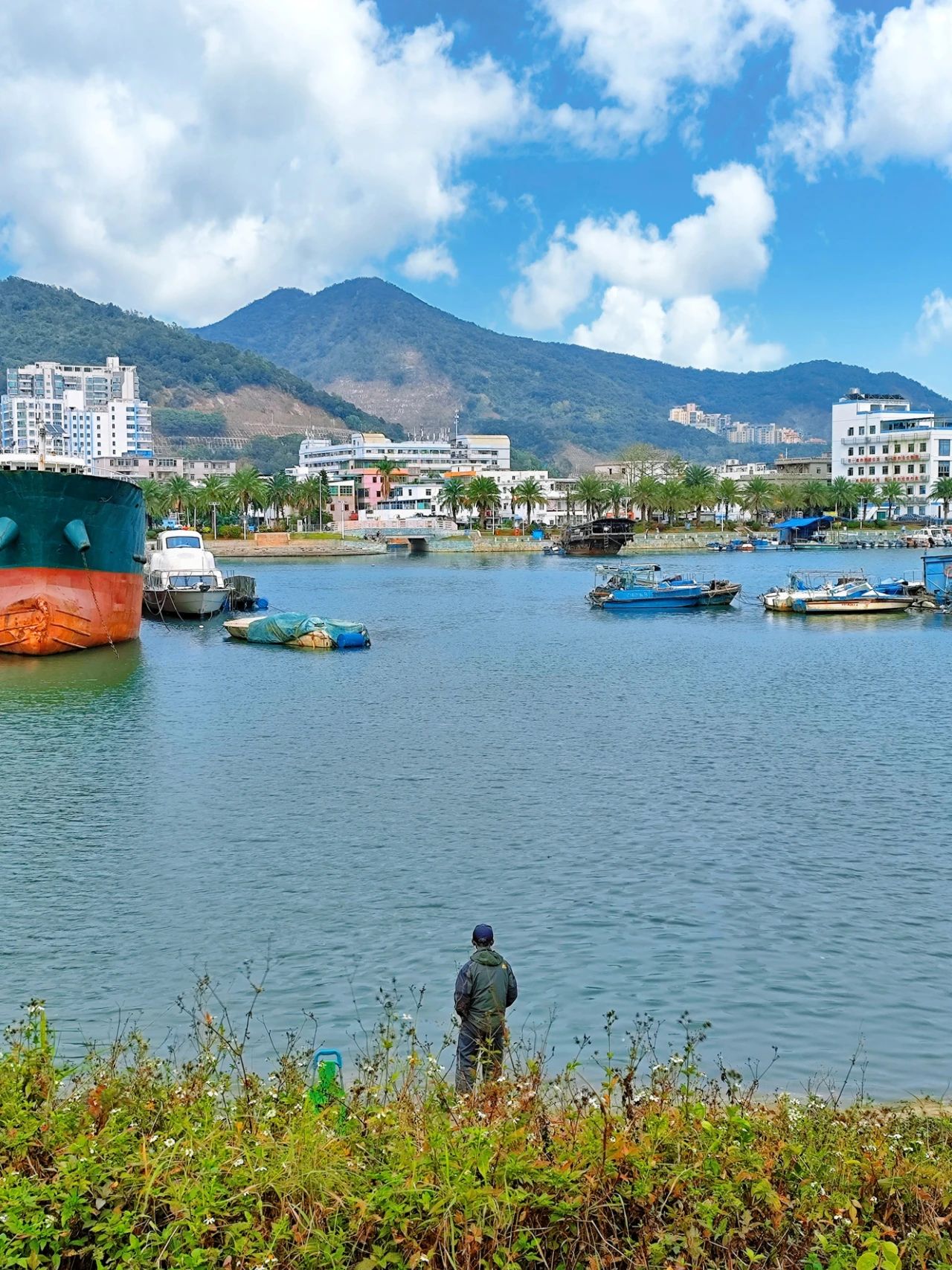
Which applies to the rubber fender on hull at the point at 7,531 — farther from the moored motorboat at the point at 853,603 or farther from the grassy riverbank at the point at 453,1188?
the moored motorboat at the point at 853,603

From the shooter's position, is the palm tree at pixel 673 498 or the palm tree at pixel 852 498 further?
the palm tree at pixel 852 498

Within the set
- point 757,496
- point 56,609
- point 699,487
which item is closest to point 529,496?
point 699,487

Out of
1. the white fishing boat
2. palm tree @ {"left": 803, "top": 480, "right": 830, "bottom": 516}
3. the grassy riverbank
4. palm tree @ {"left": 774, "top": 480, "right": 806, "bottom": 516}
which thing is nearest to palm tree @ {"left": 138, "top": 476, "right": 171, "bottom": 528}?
palm tree @ {"left": 774, "top": 480, "right": 806, "bottom": 516}

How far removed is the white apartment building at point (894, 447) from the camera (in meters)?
160

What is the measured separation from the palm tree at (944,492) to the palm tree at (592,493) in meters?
43.1

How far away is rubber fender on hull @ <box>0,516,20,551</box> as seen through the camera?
39.4 m

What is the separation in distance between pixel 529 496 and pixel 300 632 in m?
121

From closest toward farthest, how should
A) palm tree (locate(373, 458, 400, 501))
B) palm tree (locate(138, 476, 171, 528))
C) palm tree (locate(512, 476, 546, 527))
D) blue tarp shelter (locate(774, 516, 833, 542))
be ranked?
blue tarp shelter (locate(774, 516, 833, 542)) < palm tree (locate(138, 476, 171, 528)) < palm tree (locate(512, 476, 546, 527)) < palm tree (locate(373, 458, 400, 501))

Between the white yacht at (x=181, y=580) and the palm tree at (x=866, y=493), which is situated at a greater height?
the palm tree at (x=866, y=493)

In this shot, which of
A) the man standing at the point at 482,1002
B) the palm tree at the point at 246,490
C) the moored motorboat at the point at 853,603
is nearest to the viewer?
the man standing at the point at 482,1002

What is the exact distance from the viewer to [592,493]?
6398 inches

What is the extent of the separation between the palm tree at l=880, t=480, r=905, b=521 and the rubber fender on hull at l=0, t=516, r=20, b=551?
135m

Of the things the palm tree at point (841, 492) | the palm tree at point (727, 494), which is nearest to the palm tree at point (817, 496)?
the palm tree at point (841, 492)

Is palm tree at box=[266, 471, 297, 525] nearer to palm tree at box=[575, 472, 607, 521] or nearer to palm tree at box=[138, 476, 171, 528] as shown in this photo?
palm tree at box=[138, 476, 171, 528]
